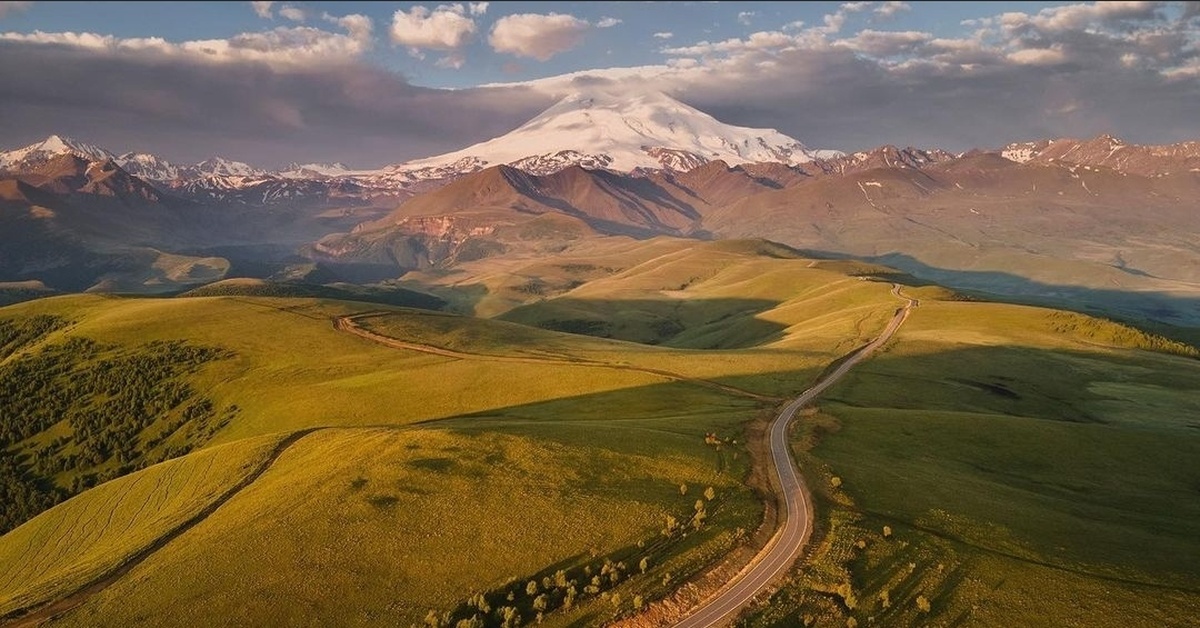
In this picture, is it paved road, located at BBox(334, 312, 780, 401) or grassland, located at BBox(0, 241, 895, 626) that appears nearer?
grassland, located at BBox(0, 241, 895, 626)

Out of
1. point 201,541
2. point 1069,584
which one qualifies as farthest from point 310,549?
point 1069,584

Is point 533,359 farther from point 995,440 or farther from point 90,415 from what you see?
point 90,415

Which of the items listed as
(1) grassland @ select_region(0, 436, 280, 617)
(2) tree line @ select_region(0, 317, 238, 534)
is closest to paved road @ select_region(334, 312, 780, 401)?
(2) tree line @ select_region(0, 317, 238, 534)

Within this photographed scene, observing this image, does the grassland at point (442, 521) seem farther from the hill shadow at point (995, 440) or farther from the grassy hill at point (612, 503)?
the hill shadow at point (995, 440)

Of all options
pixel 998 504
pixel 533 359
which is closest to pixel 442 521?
pixel 998 504

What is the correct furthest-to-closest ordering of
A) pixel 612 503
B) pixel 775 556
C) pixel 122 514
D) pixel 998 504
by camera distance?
1. pixel 122 514
2. pixel 998 504
3. pixel 612 503
4. pixel 775 556

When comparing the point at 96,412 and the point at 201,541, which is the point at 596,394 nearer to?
the point at 201,541

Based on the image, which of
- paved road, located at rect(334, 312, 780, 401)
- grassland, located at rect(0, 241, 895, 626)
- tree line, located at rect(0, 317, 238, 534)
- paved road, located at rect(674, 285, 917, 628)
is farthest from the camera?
tree line, located at rect(0, 317, 238, 534)

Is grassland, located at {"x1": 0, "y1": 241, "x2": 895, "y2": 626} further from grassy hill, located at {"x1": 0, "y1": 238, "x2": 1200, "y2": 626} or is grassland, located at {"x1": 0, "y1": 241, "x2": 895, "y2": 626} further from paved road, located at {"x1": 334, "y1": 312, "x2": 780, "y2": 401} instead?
paved road, located at {"x1": 334, "y1": 312, "x2": 780, "y2": 401}
